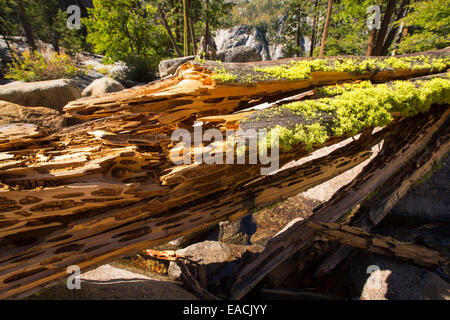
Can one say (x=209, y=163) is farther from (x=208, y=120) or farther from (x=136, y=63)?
(x=136, y=63)

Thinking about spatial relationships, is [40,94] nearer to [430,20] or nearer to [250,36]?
[430,20]

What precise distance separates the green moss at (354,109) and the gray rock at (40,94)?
27.1 ft

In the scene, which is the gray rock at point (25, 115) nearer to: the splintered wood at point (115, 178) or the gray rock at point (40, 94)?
the gray rock at point (40, 94)

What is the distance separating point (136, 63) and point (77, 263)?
1453cm

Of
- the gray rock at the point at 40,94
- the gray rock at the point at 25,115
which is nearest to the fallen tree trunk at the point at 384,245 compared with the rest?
the gray rock at the point at 25,115

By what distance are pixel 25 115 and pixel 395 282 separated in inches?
340

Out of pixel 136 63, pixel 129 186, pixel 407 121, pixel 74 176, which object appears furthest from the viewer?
pixel 136 63

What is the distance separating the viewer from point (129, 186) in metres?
1.87

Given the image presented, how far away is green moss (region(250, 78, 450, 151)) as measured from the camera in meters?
2.09

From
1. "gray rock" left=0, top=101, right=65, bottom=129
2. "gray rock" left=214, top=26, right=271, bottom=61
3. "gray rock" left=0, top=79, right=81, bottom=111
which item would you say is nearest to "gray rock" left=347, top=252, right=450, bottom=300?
"gray rock" left=0, top=101, right=65, bottom=129

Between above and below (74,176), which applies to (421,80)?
above

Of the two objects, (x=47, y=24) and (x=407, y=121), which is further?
(x=47, y=24)
